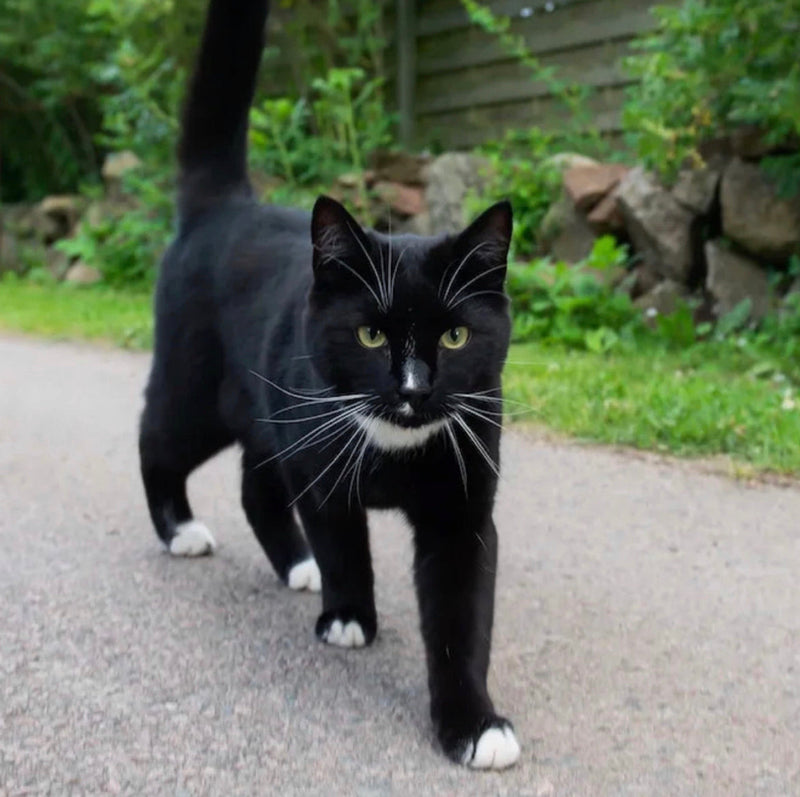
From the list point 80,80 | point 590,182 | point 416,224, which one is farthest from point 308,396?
point 80,80

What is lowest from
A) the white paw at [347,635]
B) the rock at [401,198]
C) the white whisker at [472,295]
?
the rock at [401,198]

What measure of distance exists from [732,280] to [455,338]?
4156 millimetres

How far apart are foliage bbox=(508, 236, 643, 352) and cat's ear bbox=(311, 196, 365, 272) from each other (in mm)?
3718

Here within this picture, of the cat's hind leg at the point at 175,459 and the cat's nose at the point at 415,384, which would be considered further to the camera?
the cat's hind leg at the point at 175,459

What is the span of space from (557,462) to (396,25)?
6.26 m

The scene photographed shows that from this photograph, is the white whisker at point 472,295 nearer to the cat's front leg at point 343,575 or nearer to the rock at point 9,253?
the cat's front leg at point 343,575

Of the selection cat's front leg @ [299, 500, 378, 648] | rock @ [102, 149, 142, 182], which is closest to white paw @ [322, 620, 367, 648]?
cat's front leg @ [299, 500, 378, 648]

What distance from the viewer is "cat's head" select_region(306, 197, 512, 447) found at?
2107mm

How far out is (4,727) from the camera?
202 cm

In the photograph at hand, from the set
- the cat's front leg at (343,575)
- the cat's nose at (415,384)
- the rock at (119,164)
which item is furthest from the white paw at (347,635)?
the rock at (119,164)

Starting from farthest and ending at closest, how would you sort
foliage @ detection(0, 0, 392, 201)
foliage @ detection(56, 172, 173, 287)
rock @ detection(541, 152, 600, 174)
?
foliage @ detection(56, 172, 173, 287)
foliage @ detection(0, 0, 392, 201)
rock @ detection(541, 152, 600, 174)

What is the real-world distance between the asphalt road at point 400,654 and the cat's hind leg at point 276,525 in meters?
0.08

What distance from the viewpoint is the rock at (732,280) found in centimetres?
591

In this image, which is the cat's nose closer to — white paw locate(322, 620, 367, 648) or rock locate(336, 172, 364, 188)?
white paw locate(322, 620, 367, 648)
